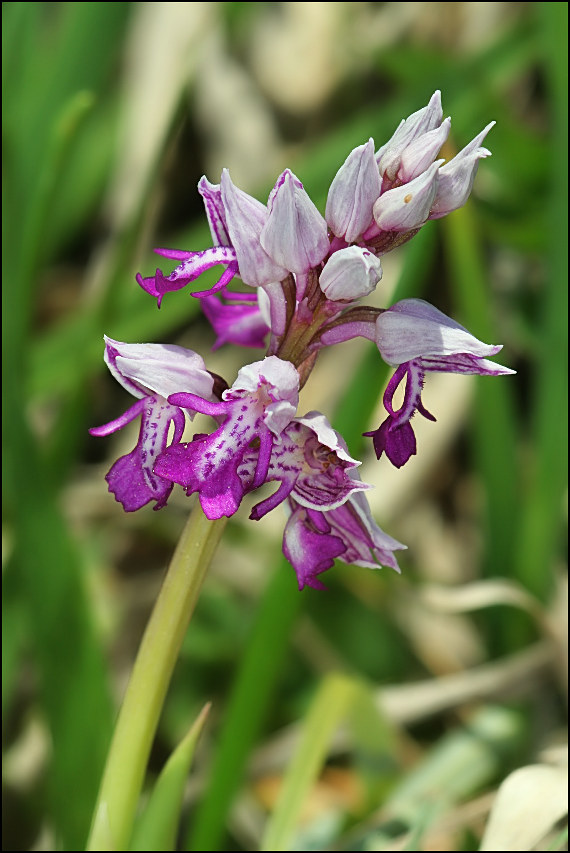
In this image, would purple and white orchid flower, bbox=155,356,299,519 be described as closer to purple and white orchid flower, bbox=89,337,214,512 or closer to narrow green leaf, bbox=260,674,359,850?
purple and white orchid flower, bbox=89,337,214,512

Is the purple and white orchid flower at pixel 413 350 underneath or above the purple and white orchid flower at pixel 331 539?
above

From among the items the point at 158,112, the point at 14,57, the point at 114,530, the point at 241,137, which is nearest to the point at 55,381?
the point at 114,530

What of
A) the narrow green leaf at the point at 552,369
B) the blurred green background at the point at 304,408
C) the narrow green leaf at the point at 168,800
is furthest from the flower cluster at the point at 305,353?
the narrow green leaf at the point at 552,369

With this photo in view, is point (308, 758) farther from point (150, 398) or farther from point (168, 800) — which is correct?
point (150, 398)

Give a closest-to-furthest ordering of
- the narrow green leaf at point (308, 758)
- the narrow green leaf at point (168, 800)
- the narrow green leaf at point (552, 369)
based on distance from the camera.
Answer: the narrow green leaf at point (168, 800) → the narrow green leaf at point (308, 758) → the narrow green leaf at point (552, 369)

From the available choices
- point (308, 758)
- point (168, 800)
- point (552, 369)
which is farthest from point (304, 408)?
point (168, 800)

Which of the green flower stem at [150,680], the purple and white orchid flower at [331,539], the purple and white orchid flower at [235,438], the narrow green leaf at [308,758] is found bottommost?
the narrow green leaf at [308,758]

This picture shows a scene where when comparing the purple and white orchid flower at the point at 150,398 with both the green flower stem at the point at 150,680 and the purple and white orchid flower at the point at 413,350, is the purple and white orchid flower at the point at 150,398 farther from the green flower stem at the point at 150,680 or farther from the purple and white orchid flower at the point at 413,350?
the purple and white orchid flower at the point at 413,350
